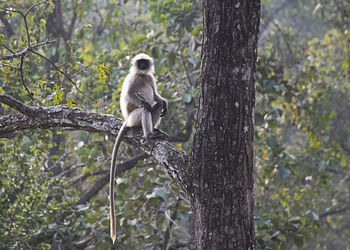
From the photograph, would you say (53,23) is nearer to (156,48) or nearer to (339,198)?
(156,48)

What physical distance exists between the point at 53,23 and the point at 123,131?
218 inches

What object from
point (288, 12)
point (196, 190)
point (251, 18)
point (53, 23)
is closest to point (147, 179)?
point (196, 190)

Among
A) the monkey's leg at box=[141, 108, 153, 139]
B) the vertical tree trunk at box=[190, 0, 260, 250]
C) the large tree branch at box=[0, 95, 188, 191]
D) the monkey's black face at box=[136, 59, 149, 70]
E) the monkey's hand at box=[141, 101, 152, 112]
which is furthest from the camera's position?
the monkey's black face at box=[136, 59, 149, 70]

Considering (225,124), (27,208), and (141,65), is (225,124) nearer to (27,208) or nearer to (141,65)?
(141,65)

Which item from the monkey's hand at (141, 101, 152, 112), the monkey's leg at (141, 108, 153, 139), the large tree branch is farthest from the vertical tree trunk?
the monkey's hand at (141, 101, 152, 112)

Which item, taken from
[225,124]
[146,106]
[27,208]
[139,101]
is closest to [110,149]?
[27,208]

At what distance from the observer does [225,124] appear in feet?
8.80

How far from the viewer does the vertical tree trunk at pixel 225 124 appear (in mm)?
2623

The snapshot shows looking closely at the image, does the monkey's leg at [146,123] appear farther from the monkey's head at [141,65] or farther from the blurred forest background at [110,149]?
the monkey's head at [141,65]

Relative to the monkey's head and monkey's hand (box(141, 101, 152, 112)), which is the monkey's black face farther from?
monkey's hand (box(141, 101, 152, 112))

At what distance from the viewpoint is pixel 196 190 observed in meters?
2.71

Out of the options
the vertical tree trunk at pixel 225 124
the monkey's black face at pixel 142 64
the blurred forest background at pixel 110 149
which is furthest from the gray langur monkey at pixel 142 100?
the vertical tree trunk at pixel 225 124

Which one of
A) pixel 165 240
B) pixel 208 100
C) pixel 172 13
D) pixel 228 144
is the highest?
pixel 172 13

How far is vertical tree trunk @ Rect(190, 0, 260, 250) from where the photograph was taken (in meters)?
2.62
